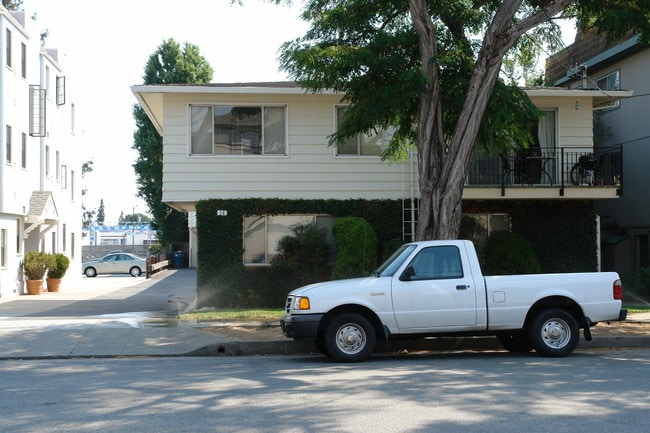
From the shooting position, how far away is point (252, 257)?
832 inches

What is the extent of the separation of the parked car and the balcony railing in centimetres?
3025

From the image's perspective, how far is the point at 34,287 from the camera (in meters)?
29.0

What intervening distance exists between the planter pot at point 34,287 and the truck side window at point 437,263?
20.9 m

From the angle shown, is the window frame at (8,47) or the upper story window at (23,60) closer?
the window frame at (8,47)

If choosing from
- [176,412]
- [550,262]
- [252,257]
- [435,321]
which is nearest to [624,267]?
[550,262]

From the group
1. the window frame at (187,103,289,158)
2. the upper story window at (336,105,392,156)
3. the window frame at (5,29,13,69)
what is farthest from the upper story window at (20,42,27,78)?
the upper story window at (336,105,392,156)

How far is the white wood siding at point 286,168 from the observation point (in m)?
21.1

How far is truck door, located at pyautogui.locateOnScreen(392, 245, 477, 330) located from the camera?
462 inches

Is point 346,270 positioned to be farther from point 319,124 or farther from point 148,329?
point 148,329

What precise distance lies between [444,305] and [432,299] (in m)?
0.20

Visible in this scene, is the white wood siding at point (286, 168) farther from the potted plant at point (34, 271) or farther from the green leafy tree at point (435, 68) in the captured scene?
the potted plant at point (34, 271)

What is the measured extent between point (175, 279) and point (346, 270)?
63.3 ft

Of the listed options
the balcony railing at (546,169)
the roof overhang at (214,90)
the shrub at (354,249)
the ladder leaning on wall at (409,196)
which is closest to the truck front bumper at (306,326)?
the shrub at (354,249)

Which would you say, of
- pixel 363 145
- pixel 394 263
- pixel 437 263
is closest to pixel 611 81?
pixel 363 145
